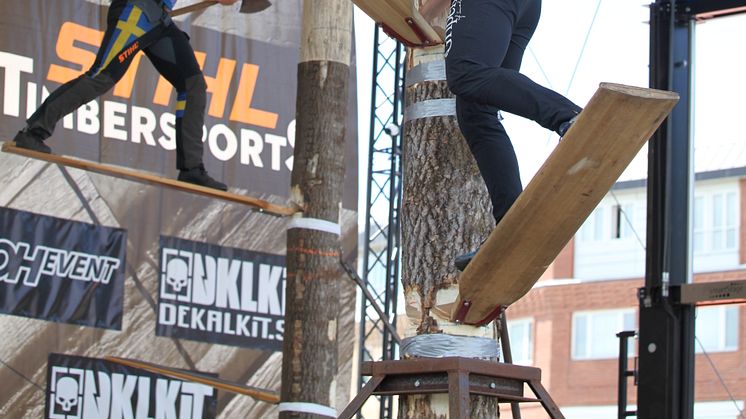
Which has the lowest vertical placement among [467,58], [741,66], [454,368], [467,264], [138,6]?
[454,368]

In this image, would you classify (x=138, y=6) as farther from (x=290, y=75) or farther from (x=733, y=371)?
(x=733, y=371)

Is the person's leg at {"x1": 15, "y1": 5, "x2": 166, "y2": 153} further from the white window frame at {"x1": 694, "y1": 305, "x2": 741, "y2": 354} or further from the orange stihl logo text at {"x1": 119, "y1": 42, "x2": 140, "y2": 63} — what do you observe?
the white window frame at {"x1": 694, "y1": 305, "x2": 741, "y2": 354}

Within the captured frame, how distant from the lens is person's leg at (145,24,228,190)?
601 cm

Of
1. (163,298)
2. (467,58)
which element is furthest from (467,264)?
(163,298)

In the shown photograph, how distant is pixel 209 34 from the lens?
8016 mm

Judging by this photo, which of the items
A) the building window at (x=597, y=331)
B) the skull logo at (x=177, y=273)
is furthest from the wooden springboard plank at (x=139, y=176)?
the building window at (x=597, y=331)

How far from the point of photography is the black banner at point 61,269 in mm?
7102

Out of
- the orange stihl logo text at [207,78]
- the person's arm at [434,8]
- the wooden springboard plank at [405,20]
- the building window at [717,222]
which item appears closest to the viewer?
the wooden springboard plank at [405,20]

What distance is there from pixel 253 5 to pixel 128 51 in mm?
1086

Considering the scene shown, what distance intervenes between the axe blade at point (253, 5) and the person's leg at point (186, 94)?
2.20 feet

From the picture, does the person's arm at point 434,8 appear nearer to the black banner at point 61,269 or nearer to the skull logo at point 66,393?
the black banner at point 61,269

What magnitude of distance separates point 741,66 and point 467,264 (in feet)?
16.4

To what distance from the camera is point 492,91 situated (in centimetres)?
293

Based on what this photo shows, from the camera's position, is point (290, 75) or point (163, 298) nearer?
point (163, 298)
